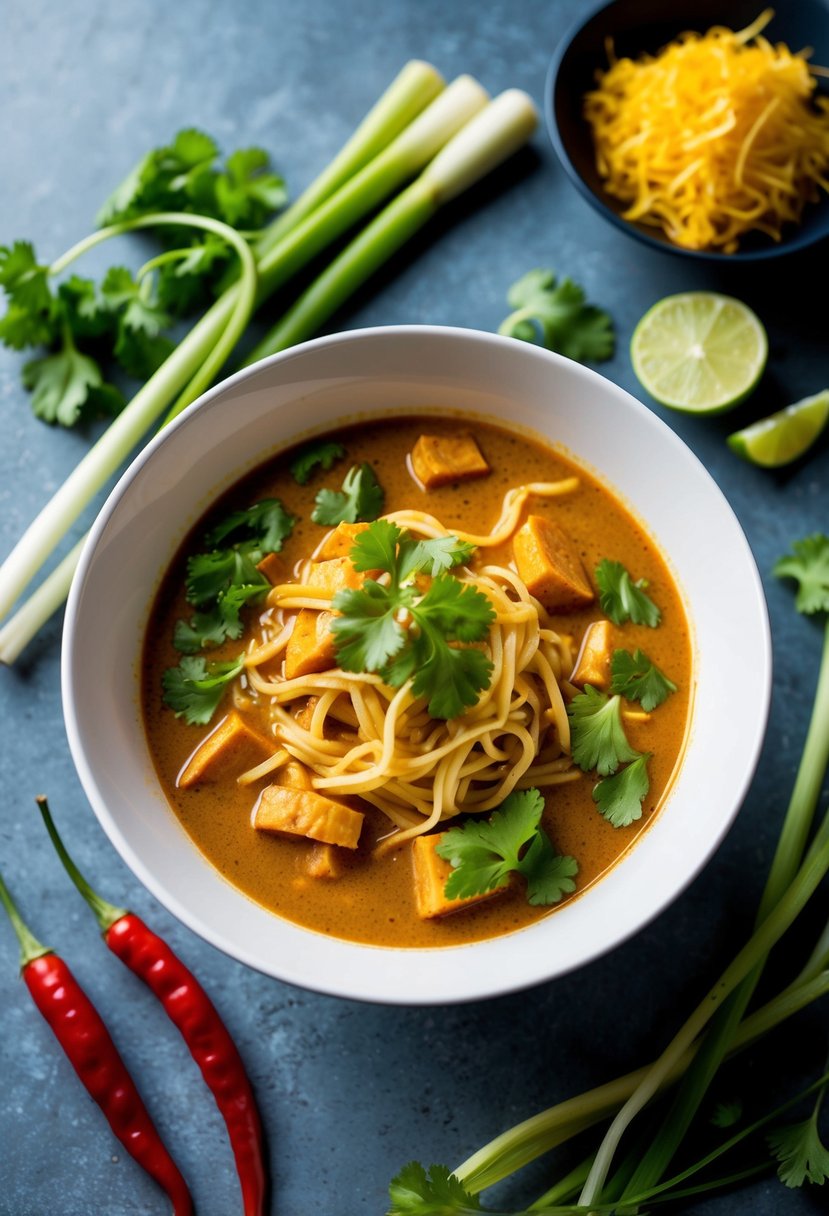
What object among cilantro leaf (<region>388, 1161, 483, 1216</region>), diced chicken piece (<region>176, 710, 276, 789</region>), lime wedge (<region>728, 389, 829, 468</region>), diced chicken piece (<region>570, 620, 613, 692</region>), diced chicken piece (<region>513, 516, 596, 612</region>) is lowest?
cilantro leaf (<region>388, 1161, 483, 1216</region>)

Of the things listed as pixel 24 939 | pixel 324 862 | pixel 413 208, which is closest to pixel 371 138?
pixel 413 208

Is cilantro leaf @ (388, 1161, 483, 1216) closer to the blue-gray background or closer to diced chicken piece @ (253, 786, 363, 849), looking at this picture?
the blue-gray background

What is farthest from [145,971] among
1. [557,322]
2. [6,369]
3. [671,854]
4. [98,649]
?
[557,322]

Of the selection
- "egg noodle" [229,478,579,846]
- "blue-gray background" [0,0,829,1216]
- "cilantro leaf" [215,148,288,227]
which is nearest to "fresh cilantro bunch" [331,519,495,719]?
"egg noodle" [229,478,579,846]

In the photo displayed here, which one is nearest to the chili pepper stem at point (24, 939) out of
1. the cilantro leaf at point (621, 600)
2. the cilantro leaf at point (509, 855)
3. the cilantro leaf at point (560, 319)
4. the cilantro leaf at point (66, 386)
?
the cilantro leaf at point (509, 855)

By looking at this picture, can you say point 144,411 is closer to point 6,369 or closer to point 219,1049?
point 6,369

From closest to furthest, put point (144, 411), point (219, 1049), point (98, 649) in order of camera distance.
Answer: point (98, 649) → point (219, 1049) → point (144, 411)
